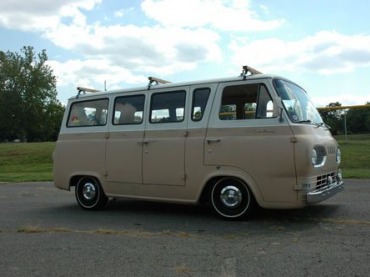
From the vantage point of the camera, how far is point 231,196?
788cm

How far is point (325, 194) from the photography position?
7590 millimetres

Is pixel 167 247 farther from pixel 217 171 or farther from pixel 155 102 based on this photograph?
pixel 155 102

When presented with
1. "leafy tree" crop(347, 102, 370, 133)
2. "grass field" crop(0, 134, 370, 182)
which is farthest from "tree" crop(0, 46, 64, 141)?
"leafy tree" crop(347, 102, 370, 133)

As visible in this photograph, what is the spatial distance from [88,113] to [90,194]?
160 centimetres

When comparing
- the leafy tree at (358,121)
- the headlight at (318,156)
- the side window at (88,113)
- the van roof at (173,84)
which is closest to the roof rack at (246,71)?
the van roof at (173,84)

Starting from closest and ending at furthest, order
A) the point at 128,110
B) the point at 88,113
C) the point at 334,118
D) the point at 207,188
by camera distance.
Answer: the point at 207,188 → the point at 128,110 → the point at 88,113 → the point at 334,118

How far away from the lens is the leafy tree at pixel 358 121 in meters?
23.3

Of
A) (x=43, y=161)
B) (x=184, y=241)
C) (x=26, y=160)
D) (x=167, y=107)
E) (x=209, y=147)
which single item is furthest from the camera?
(x=26, y=160)

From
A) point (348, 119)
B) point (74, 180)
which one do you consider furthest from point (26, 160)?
point (74, 180)

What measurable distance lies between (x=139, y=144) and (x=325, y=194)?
3295 millimetres

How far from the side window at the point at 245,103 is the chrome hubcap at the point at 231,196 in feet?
3.72

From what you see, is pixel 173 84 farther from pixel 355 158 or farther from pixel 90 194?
pixel 355 158

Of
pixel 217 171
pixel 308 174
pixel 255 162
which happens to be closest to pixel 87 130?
pixel 217 171

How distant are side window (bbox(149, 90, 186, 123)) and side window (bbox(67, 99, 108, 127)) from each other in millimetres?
1189
